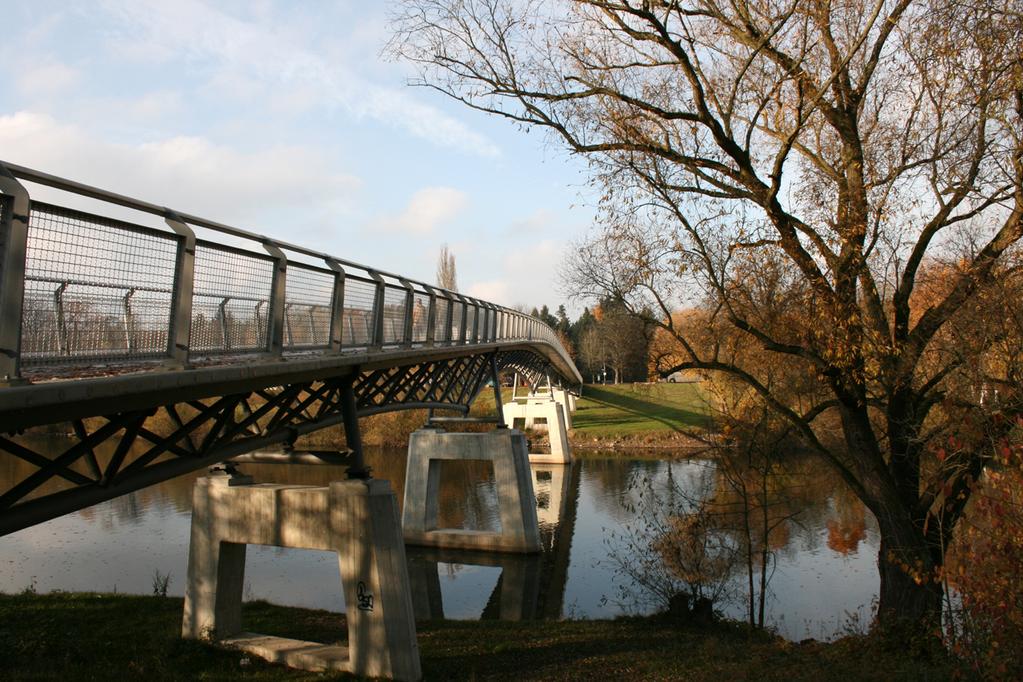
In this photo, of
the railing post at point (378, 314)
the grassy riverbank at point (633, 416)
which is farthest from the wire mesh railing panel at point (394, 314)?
the grassy riverbank at point (633, 416)

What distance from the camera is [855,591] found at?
18500 millimetres

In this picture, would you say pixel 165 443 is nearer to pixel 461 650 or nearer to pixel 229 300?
pixel 229 300

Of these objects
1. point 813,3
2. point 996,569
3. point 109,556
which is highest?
point 813,3

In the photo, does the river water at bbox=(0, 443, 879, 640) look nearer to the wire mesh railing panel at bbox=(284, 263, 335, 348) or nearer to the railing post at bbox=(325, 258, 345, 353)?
the railing post at bbox=(325, 258, 345, 353)

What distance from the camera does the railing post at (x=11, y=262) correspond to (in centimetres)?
540

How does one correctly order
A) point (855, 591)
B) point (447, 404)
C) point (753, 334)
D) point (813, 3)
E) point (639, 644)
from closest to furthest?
point (813, 3) < point (753, 334) < point (639, 644) < point (855, 591) < point (447, 404)

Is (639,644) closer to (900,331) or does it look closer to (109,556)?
(900,331)

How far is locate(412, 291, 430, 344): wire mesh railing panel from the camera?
1593cm

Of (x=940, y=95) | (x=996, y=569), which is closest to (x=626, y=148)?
(x=940, y=95)

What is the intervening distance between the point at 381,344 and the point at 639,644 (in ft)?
20.3

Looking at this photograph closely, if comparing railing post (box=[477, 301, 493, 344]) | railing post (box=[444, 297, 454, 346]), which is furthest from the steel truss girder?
railing post (box=[477, 301, 493, 344])

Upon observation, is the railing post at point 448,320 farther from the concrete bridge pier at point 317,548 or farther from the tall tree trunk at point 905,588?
the tall tree trunk at point 905,588

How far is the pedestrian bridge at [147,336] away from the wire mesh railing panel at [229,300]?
0.02 m

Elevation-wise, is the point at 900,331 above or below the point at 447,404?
above
